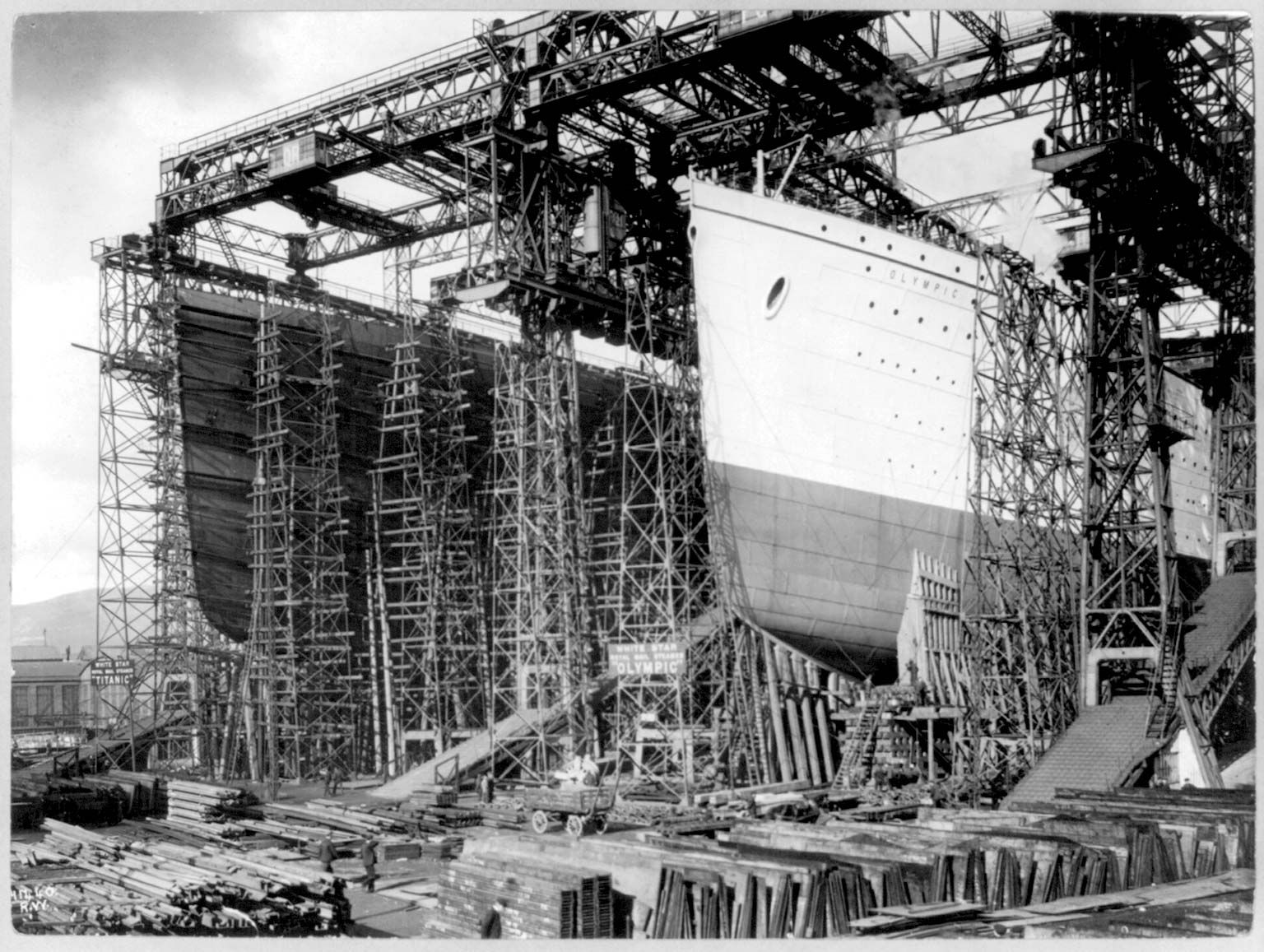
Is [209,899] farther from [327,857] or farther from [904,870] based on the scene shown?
[904,870]

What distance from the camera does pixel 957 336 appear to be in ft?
88.3

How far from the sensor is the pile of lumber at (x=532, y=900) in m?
12.5

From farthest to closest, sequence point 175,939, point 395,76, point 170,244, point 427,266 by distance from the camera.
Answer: point 427,266 < point 170,244 < point 395,76 < point 175,939

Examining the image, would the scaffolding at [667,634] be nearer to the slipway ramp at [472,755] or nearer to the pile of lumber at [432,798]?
the slipway ramp at [472,755]

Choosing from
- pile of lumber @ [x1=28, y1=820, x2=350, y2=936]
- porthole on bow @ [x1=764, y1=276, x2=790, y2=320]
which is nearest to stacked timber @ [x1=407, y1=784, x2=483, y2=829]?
pile of lumber @ [x1=28, y1=820, x2=350, y2=936]

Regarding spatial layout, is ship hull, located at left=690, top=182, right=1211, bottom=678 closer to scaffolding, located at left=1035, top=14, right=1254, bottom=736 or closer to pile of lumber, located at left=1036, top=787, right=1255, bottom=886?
scaffolding, located at left=1035, top=14, right=1254, bottom=736

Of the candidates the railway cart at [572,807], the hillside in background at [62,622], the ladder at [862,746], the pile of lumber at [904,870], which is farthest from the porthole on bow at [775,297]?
the hillside in background at [62,622]

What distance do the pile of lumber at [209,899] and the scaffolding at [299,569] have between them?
12884mm

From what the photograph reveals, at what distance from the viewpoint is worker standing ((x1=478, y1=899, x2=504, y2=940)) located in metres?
12.9

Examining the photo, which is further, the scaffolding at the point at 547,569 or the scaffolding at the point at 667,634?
the scaffolding at the point at 547,569

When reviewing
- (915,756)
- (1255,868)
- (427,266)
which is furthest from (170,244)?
(1255,868)

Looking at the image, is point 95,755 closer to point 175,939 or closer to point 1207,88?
point 175,939

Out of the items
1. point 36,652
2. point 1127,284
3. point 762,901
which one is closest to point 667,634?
point 1127,284

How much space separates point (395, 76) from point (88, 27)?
13.9m
